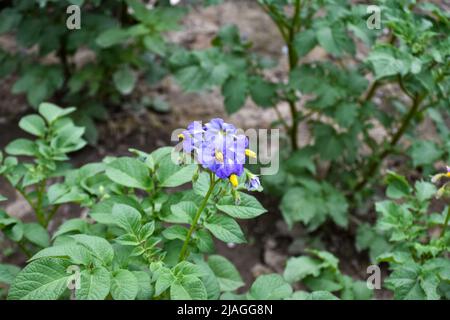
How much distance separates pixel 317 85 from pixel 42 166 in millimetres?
1242

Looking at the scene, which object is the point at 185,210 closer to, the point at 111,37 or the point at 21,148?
the point at 21,148

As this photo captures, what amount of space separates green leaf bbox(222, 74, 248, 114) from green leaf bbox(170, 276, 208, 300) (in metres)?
1.24

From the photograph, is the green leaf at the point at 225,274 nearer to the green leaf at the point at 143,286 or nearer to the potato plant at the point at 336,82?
the green leaf at the point at 143,286

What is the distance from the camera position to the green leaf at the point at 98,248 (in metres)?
1.43

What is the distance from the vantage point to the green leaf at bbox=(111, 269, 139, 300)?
1.34 m

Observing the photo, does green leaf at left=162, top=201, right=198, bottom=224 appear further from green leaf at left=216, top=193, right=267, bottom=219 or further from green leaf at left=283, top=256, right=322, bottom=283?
green leaf at left=283, top=256, right=322, bottom=283

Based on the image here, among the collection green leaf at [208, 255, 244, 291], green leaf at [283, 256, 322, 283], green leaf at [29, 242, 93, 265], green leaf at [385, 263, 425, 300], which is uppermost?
green leaf at [29, 242, 93, 265]

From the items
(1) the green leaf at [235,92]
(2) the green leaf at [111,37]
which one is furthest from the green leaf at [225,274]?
(2) the green leaf at [111,37]

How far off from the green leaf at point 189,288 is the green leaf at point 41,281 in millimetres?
265

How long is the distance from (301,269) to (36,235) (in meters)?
0.99

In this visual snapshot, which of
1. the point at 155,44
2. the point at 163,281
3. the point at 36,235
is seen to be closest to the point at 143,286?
the point at 163,281

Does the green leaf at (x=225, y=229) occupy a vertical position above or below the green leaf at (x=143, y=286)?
above

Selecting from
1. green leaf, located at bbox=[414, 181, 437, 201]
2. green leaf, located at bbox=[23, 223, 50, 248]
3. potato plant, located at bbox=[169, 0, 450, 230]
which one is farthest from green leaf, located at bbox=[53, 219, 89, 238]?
green leaf, located at bbox=[414, 181, 437, 201]
